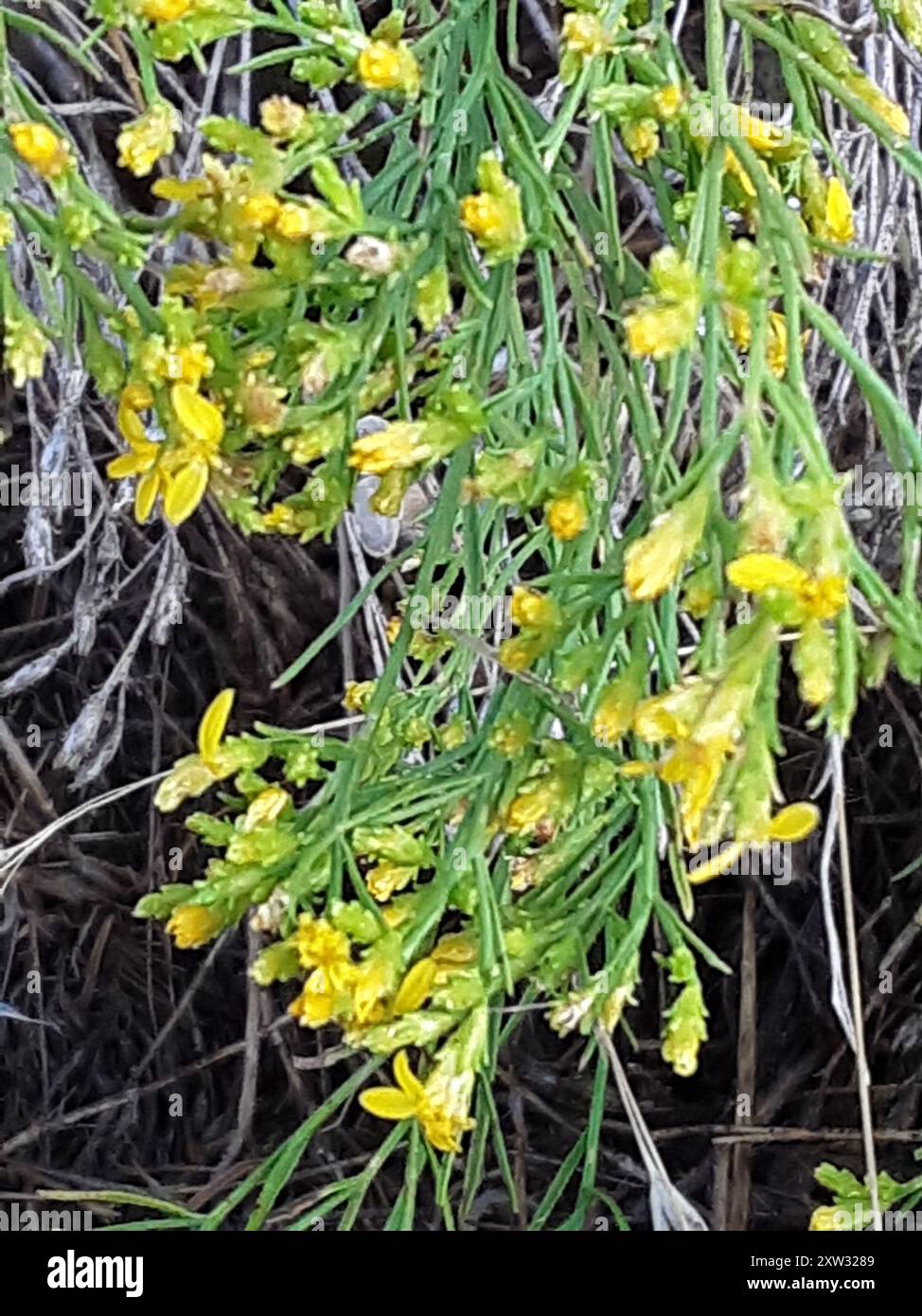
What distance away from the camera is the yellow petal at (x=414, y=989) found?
2.09 ft

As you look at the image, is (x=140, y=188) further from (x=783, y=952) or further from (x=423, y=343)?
(x=783, y=952)

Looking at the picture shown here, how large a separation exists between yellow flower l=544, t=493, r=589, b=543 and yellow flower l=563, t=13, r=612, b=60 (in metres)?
0.20

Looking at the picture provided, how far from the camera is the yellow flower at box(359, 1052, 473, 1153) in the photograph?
25.2 inches

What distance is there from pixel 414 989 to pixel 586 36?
1.39ft

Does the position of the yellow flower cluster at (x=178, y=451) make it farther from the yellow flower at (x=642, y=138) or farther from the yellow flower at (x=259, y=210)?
the yellow flower at (x=642, y=138)

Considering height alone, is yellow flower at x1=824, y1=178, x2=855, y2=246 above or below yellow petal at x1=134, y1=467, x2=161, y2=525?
above

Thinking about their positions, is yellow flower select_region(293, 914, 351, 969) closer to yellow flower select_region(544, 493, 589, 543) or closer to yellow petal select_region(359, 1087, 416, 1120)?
yellow petal select_region(359, 1087, 416, 1120)

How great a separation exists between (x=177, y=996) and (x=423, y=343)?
2.83 feet

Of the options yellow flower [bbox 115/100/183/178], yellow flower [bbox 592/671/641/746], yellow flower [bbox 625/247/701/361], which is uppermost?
yellow flower [bbox 115/100/183/178]

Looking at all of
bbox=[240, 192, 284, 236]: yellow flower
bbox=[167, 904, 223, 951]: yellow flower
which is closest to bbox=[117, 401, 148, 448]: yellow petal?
bbox=[240, 192, 284, 236]: yellow flower

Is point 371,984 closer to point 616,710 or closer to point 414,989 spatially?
point 414,989

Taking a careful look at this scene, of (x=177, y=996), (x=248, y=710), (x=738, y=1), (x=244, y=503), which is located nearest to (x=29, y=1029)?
(x=177, y=996)

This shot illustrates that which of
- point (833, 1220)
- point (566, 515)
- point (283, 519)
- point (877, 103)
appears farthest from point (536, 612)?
point (833, 1220)
